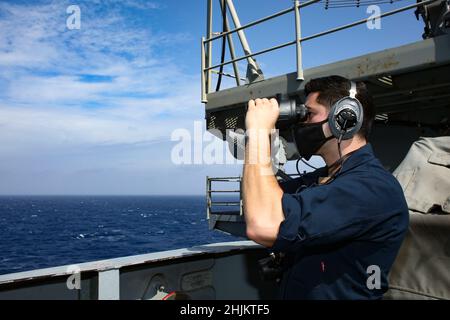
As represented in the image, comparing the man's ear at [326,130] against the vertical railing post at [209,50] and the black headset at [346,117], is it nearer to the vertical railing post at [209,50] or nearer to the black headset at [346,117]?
the black headset at [346,117]

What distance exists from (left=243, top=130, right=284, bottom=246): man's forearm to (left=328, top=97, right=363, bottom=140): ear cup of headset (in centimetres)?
35

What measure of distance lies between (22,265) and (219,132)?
30699 millimetres

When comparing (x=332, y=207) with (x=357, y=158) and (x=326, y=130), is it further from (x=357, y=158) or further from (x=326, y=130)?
(x=326, y=130)

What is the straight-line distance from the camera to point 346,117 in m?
1.78

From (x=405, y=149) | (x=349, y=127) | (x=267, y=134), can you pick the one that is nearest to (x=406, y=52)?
(x=405, y=149)

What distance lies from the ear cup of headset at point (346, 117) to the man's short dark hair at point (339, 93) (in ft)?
0.23

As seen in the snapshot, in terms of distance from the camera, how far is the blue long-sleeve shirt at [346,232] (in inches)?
58.9

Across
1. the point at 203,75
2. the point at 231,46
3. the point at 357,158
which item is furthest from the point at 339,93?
the point at 231,46

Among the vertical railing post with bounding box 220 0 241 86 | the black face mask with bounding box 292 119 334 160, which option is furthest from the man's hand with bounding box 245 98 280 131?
the vertical railing post with bounding box 220 0 241 86

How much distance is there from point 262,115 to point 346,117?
412 millimetres

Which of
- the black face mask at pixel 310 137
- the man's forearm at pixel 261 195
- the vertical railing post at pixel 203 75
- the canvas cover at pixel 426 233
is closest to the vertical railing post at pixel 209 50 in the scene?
the vertical railing post at pixel 203 75

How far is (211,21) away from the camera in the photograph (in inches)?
268

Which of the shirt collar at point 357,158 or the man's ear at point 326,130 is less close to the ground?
the man's ear at point 326,130
